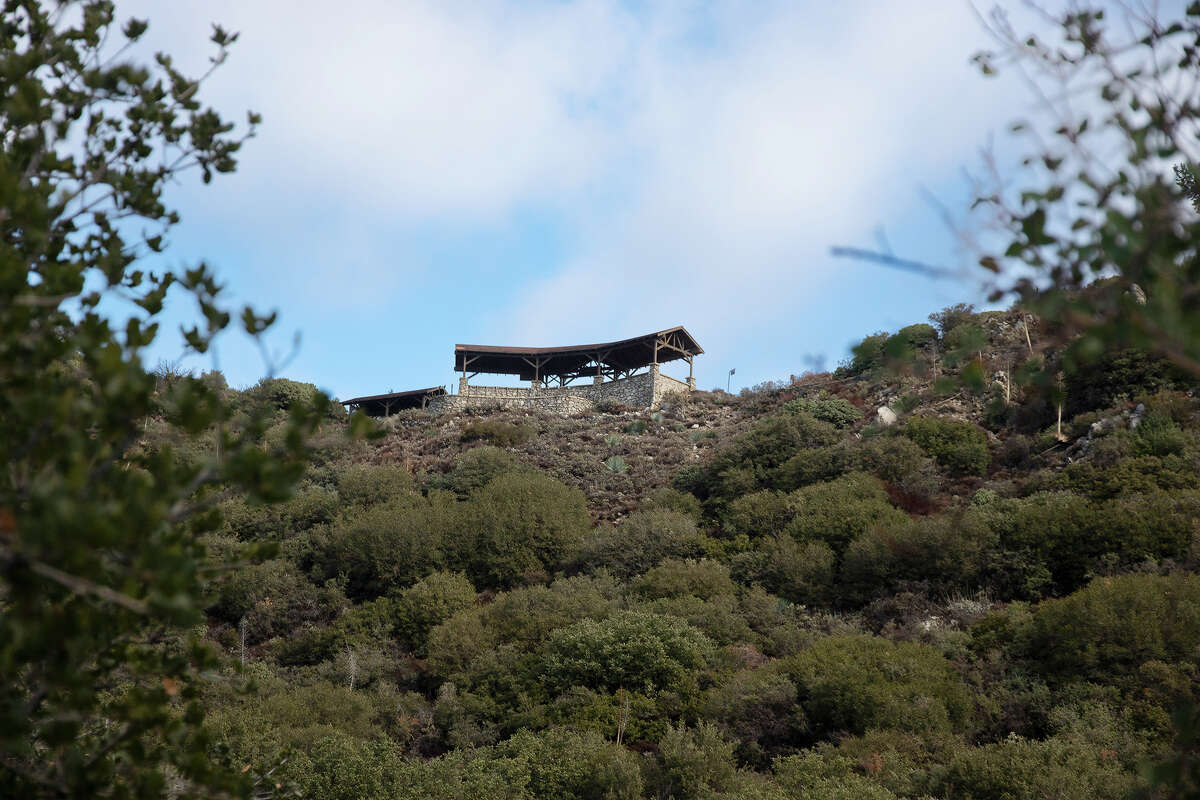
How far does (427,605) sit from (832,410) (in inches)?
792

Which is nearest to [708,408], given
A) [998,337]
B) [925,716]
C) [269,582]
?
[998,337]

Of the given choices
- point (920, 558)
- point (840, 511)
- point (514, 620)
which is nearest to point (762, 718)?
point (920, 558)

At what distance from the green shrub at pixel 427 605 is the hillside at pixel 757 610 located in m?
0.11

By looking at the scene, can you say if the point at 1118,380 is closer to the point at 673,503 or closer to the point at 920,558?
the point at 920,558

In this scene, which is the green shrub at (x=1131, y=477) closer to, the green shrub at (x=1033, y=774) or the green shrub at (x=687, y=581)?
the green shrub at (x=687, y=581)

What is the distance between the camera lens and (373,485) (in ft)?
126

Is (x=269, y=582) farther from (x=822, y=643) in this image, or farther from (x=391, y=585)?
(x=822, y=643)

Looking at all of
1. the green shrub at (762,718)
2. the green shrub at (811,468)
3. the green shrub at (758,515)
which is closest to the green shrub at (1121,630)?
the green shrub at (762,718)

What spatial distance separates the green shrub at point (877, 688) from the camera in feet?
62.6

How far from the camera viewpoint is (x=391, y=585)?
31.9 metres

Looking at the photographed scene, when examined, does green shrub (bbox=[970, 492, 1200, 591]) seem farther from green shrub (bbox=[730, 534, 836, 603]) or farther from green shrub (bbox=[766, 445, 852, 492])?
green shrub (bbox=[766, 445, 852, 492])

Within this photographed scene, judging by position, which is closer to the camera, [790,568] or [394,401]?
[790,568]

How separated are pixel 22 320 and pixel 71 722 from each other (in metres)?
1.83

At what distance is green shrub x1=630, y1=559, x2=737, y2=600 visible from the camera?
88.8 feet
